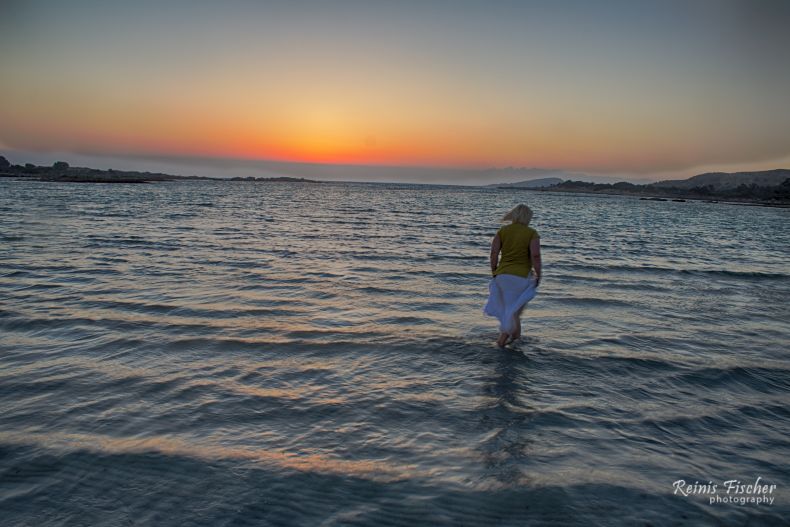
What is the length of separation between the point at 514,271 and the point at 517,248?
41cm

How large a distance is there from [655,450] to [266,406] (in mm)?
4427

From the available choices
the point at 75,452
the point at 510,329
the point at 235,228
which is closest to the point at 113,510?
the point at 75,452

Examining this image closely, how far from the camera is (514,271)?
7.89m

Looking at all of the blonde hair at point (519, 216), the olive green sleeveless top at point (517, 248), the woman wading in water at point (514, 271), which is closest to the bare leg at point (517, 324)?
the woman wading in water at point (514, 271)

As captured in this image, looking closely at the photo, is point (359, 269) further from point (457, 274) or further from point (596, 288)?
point (596, 288)

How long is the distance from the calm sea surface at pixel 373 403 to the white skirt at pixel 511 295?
534 mm

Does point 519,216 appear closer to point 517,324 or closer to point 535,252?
point 535,252

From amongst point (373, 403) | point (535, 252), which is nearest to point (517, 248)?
point (535, 252)

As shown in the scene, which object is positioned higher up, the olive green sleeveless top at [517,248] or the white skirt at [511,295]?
the olive green sleeveless top at [517,248]

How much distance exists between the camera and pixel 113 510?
12.1 ft

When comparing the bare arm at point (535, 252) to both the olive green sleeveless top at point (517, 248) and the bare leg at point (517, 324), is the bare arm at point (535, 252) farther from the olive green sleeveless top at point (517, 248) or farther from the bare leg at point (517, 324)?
the bare leg at point (517, 324)

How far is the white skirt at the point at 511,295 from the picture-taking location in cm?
794

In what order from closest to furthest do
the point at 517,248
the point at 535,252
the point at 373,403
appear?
the point at 373,403, the point at 535,252, the point at 517,248

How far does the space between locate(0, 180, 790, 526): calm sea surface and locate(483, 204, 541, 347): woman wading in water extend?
0.61 m
